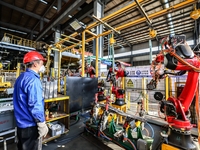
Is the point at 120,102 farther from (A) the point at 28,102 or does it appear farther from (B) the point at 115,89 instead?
(A) the point at 28,102

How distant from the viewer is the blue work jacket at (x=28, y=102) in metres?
1.53

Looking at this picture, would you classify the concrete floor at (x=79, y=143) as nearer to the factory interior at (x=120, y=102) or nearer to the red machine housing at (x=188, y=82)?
the factory interior at (x=120, y=102)

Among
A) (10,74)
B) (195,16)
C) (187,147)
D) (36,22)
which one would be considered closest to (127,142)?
(187,147)

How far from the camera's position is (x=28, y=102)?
1531 millimetres

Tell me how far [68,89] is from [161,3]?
29.0 ft

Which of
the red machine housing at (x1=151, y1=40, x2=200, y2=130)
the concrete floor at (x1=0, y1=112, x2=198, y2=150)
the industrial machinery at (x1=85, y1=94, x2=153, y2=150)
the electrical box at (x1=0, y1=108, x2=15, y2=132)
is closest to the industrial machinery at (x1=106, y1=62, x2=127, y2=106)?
the industrial machinery at (x1=85, y1=94, x2=153, y2=150)

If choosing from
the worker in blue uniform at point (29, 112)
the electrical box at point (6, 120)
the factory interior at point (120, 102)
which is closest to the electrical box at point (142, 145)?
the factory interior at point (120, 102)

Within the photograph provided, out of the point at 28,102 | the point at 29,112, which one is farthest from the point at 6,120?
the point at 28,102

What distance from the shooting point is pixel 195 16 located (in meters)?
1.81

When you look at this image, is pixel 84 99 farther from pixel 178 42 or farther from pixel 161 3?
pixel 161 3

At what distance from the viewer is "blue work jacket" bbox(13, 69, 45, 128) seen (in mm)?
1534

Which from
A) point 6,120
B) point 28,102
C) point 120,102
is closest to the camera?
point 28,102

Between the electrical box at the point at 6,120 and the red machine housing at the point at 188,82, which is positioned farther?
the electrical box at the point at 6,120

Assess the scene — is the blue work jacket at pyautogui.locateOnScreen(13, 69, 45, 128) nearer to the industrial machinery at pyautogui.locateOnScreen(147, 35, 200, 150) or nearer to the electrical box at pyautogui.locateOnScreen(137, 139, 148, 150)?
the electrical box at pyautogui.locateOnScreen(137, 139, 148, 150)
